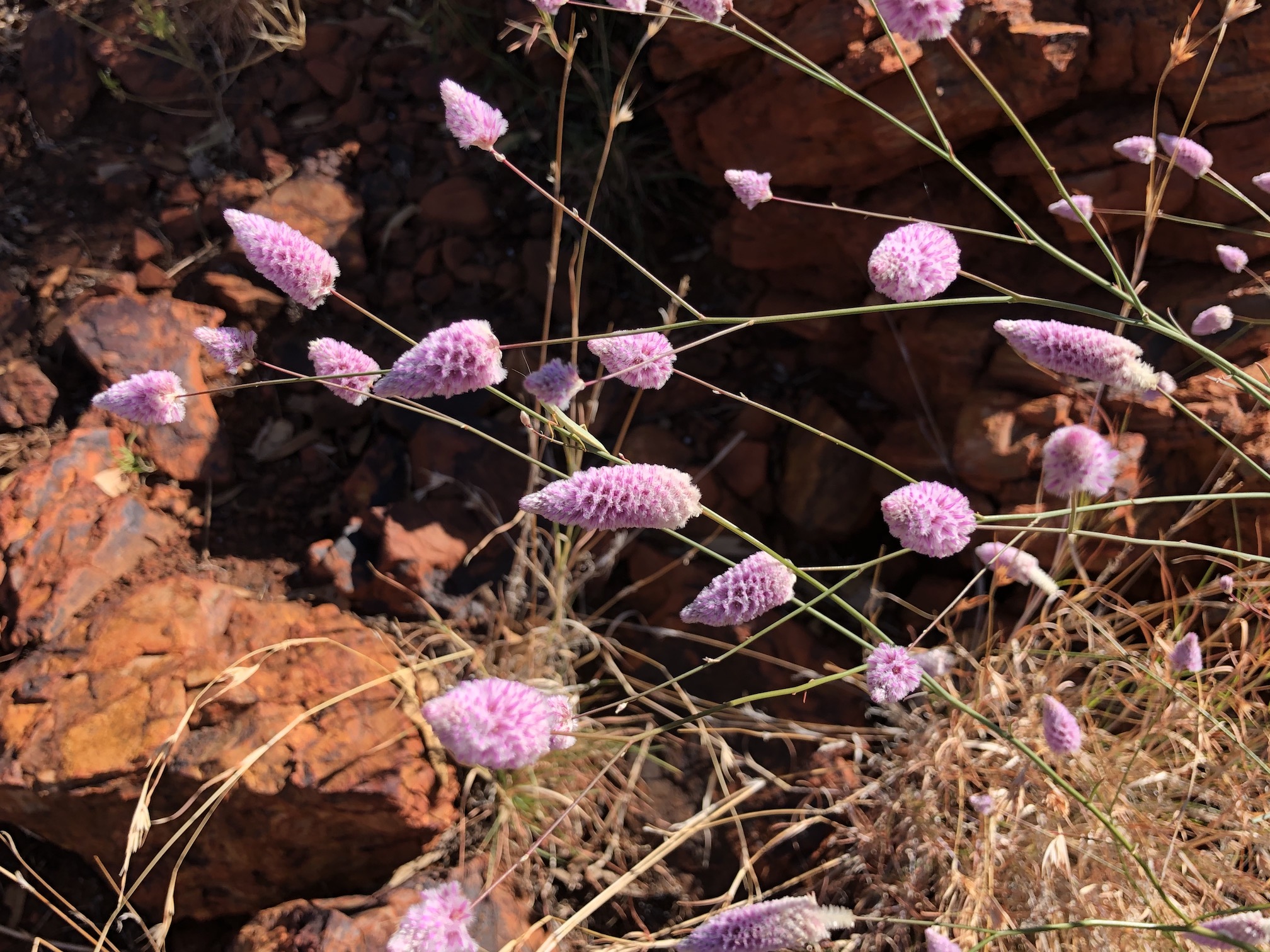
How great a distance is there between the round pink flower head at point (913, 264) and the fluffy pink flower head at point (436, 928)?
1.10 metres

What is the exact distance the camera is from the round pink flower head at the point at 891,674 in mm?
1330

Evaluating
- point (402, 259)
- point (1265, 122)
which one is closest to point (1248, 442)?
point (1265, 122)

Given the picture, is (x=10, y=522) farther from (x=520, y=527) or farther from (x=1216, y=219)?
(x=1216, y=219)

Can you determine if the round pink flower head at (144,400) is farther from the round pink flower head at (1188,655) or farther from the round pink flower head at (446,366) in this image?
the round pink flower head at (1188,655)

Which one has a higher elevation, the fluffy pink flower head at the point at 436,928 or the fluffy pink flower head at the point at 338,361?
the fluffy pink flower head at the point at 338,361

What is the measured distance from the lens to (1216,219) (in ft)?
7.58

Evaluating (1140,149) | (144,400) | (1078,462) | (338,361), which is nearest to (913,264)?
(1078,462)

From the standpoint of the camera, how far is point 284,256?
146 cm

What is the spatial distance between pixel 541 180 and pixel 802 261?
3.06 ft

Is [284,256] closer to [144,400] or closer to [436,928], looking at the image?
[144,400]

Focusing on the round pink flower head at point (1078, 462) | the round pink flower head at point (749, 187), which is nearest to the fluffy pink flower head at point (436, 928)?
the round pink flower head at point (1078, 462)

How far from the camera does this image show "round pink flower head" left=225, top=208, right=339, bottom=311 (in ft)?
4.73

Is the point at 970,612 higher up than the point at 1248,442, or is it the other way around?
the point at 1248,442

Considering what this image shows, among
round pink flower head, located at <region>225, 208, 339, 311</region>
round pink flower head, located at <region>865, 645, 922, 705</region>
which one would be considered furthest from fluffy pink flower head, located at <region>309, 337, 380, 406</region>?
round pink flower head, located at <region>865, 645, 922, 705</region>
